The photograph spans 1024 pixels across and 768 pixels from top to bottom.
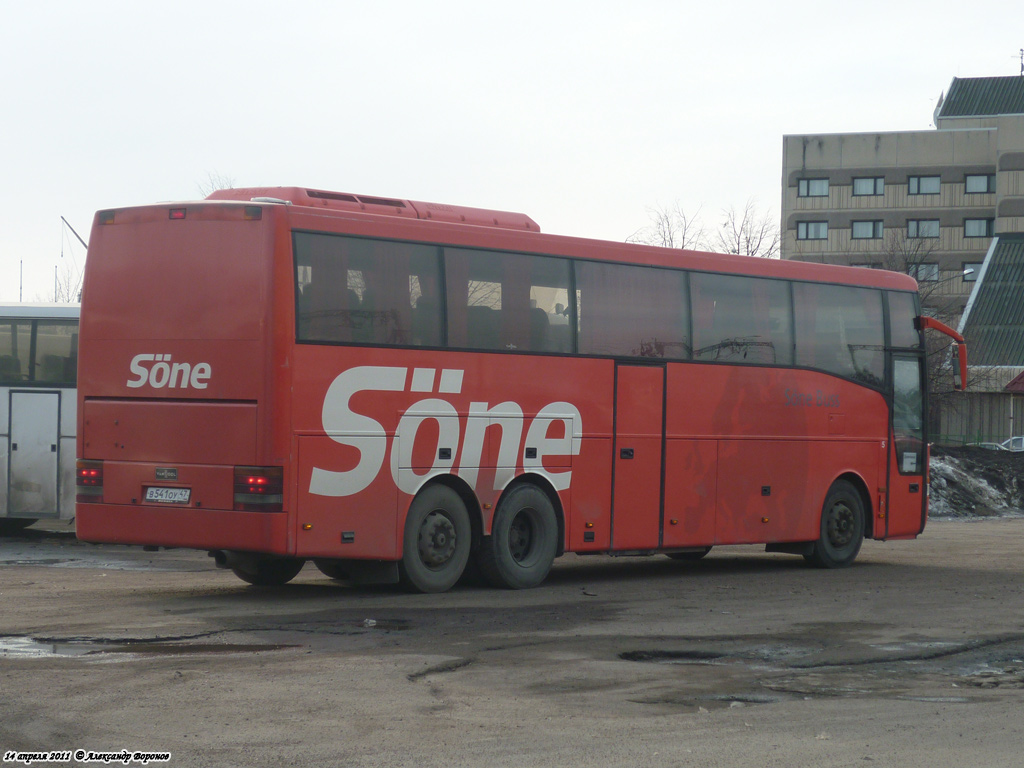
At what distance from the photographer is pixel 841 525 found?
717 inches

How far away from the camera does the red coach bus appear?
12336mm

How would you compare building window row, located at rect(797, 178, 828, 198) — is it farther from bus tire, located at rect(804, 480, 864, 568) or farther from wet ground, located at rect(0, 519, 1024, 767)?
wet ground, located at rect(0, 519, 1024, 767)

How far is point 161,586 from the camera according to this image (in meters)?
14.5

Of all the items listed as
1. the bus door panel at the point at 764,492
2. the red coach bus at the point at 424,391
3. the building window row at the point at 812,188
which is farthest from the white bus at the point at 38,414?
the building window row at the point at 812,188

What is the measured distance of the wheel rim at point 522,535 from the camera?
1439 cm

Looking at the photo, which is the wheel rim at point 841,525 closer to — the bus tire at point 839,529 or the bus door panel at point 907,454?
the bus tire at point 839,529

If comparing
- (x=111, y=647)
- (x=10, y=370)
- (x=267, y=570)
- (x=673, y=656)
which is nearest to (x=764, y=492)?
(x=267, y=570)

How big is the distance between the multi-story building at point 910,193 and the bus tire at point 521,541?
65.7m

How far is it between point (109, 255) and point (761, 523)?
27.9 feet

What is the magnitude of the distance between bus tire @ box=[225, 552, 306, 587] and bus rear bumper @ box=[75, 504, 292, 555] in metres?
1.58

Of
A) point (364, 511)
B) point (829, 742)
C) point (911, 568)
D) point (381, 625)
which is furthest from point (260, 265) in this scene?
point (911, 568)

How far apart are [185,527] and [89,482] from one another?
48.7 inches

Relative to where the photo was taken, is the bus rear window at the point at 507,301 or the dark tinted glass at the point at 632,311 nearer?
the bus rear window at the point at 507,301

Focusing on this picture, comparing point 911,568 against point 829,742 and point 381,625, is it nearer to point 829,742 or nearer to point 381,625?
point 381,625
